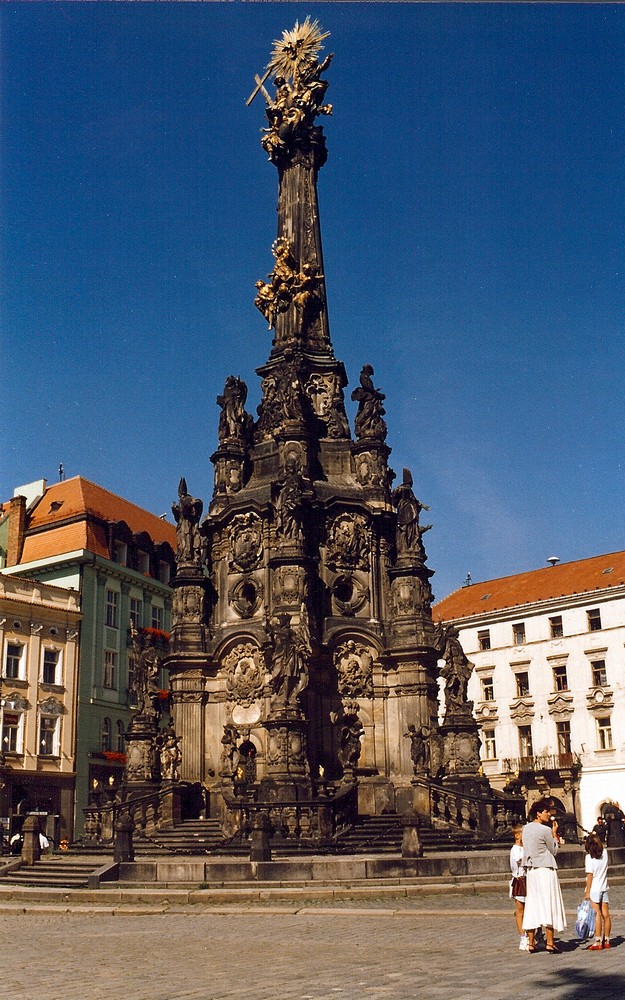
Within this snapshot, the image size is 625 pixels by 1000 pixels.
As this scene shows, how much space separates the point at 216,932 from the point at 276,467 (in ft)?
69.1

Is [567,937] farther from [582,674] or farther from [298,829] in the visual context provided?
[582,674]

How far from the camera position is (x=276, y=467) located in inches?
1416

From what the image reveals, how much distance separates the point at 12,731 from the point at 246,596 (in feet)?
66.0

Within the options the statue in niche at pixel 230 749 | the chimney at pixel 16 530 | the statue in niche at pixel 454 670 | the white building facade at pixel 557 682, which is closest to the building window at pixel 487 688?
the white building facade at pixel 557 682

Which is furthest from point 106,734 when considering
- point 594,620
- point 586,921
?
point 586,921

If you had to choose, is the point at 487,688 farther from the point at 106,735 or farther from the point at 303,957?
the point at 303,957

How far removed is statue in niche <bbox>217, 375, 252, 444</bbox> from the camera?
37156 mm

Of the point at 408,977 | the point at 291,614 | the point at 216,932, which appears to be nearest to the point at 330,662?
the point at 291,614

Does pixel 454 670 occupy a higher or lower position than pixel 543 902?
higher

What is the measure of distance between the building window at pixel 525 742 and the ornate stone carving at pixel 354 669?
28988 millimetres

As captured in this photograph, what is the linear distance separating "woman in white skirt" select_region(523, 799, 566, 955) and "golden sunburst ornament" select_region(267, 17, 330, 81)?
3556cm

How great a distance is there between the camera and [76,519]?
57438mm

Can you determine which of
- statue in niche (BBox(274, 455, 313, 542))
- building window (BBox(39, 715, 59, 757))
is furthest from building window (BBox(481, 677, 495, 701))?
statue in niche (BBox(274, 455, 313, 542))

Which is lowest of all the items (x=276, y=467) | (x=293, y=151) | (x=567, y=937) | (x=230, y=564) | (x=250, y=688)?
(x=567, y=937)
